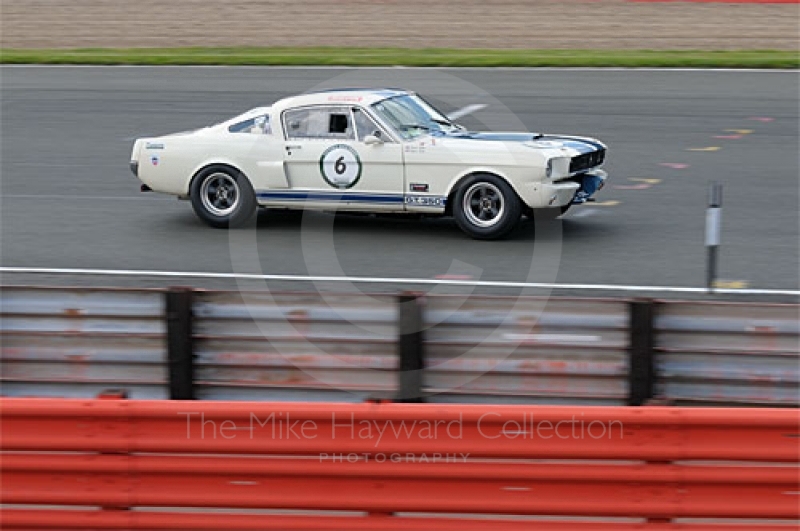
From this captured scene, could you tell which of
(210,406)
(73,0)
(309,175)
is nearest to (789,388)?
(210,406)

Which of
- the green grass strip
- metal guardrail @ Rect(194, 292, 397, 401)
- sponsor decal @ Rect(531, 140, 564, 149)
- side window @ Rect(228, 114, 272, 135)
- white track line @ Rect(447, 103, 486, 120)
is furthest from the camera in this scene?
the green grass strip

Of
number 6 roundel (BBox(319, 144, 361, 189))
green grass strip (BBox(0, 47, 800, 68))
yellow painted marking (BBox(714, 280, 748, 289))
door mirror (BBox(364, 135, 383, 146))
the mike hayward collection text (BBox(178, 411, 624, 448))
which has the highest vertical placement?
green grass strip (BBox(0, 47, 800, 68))

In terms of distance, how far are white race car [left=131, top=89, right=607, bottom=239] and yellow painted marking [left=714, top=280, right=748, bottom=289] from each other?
1.68 meters

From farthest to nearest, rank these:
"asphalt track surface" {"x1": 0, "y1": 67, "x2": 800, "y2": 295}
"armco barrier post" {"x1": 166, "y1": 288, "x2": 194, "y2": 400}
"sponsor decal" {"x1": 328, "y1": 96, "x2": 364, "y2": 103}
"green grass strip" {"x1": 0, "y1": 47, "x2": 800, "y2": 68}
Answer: "green grass strip" {"x1": 0, "y1": 47, "x2": 800, "y2": 68}
"sponsor decal" {"x1": 328, "y1": 96, "x2": 364, "y2": 103}
"asphalt track surface" {"x1": 0, "y1": 67, "x2": 800, "y2": 295}
"armco barrier post" {"x1": 166, "y1": 288, "x2": 194, "y2": 400}

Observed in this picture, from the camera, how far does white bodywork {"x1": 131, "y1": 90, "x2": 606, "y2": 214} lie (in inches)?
449

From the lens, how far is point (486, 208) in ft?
38.1

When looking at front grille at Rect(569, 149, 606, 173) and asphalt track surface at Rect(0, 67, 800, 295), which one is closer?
asphalt track surface at Rect(0, 67, 800, 295)

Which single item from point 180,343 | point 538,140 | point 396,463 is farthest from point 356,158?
point 396,463

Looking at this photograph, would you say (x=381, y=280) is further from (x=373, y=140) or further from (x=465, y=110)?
(x=465, y=110)

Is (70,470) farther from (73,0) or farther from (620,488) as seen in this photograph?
(73,0)

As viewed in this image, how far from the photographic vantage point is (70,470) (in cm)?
563

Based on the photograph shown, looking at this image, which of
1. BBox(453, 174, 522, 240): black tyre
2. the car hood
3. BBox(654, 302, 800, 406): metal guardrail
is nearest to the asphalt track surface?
BBox(453, 174, 522, 240): black tyre

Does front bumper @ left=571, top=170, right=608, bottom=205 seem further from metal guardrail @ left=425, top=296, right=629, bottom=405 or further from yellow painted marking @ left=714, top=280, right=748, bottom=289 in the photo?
metal guardrail @ left=425, top=296, right=629, bottom=405

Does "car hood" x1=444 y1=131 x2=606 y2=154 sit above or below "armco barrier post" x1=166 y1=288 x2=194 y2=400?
above
